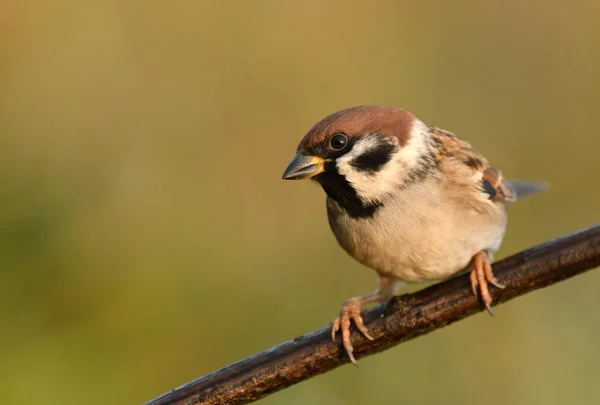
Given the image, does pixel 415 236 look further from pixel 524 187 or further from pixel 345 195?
pixel 524 187

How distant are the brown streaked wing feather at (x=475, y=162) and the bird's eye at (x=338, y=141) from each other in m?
0.58

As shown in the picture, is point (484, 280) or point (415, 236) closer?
point (484, 280)

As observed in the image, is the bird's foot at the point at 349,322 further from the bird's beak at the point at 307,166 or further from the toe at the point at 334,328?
the bird's beak at the point at 307,166

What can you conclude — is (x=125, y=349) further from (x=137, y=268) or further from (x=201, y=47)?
(x=201, y=47)

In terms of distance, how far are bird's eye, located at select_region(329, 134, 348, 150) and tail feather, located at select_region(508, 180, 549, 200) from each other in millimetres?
1281

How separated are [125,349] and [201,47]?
237cm

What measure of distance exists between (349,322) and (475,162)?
101cm

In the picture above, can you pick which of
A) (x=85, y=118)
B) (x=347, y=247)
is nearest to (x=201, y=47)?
(x=85, y=118)

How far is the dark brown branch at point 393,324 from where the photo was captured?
316 centimetres

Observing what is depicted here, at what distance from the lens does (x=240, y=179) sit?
598 centimetres

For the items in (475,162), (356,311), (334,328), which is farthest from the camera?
(475,162)

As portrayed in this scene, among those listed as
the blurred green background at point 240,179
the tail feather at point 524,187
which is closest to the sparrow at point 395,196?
the tail feather at point 524,187

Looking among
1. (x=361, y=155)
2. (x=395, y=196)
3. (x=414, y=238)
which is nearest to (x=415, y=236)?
(x=414, y=238)

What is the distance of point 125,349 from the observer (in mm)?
5094
